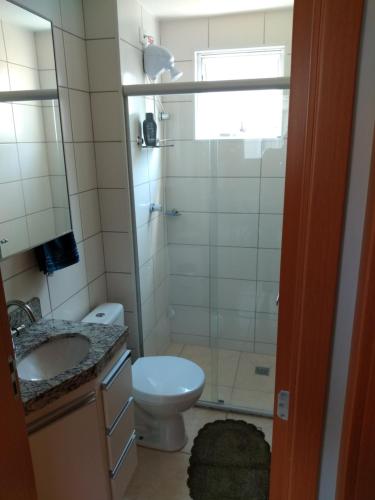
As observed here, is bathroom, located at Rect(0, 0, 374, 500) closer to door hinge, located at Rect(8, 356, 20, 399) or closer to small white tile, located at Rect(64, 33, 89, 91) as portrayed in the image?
small white tile, located at Rect(64, 33, 89, 91)

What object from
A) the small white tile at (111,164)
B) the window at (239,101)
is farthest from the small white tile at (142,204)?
the window at (239,101)

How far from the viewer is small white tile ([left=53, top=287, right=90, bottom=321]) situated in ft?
6.49

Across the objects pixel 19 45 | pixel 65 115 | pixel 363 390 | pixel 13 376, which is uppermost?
pixel 19 45

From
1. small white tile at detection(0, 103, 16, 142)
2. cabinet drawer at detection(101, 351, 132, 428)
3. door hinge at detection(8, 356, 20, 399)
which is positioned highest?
small white tile at detection(0, 103, 16, 142)

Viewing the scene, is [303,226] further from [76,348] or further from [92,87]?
[92,87]

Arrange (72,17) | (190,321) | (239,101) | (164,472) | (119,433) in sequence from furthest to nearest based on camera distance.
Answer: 1. (190,321)
2. (239,101)
3. (164,472)
4. (72,17)
5. (119,433)

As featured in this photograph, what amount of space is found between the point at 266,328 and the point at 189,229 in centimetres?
96

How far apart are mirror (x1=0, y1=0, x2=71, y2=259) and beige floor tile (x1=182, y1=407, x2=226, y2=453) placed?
142 cm

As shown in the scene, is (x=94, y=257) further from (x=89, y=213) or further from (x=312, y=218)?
(x=312, y=218)

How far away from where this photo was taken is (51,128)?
1792mm

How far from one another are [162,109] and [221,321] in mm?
1621

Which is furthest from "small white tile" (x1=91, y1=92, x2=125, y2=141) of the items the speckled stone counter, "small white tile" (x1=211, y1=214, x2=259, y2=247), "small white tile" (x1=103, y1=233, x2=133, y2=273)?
the speckled stone counter

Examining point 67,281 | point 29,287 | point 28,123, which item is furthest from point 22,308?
point 28,123

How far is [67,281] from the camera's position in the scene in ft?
6.60
